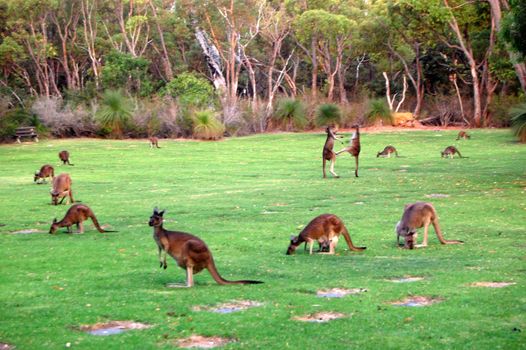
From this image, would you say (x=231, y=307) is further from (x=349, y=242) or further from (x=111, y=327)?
(x=349, y=242)

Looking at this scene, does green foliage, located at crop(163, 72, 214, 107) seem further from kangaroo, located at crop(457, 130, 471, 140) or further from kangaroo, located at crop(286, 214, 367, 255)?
kangaroo, located at crop(286, 214, 367, 255)

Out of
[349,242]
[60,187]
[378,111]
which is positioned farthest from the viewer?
[378,111]

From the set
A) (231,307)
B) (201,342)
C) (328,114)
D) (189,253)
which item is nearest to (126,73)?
(328,114)

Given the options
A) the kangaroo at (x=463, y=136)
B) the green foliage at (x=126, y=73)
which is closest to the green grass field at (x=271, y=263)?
the kangaroo at (x=463, y=136)

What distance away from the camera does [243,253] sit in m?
12.3

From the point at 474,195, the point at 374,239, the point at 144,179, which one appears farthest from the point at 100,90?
the point at 374,239

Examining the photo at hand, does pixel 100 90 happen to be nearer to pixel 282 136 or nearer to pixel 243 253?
pixel 282 136

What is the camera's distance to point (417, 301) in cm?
900

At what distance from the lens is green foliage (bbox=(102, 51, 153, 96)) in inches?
2207

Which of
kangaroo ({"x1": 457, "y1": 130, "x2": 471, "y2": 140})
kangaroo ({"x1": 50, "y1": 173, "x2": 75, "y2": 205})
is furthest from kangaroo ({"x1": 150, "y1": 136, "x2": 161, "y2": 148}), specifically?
kangaroo ({"x1": 50, "y1": 173, "x2": 75, "y2": 205})

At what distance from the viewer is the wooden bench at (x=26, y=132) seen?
4409 cm

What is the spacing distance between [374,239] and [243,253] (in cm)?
242

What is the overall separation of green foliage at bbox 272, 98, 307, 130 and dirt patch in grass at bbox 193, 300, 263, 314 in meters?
40.7

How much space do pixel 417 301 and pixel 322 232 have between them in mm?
3213
